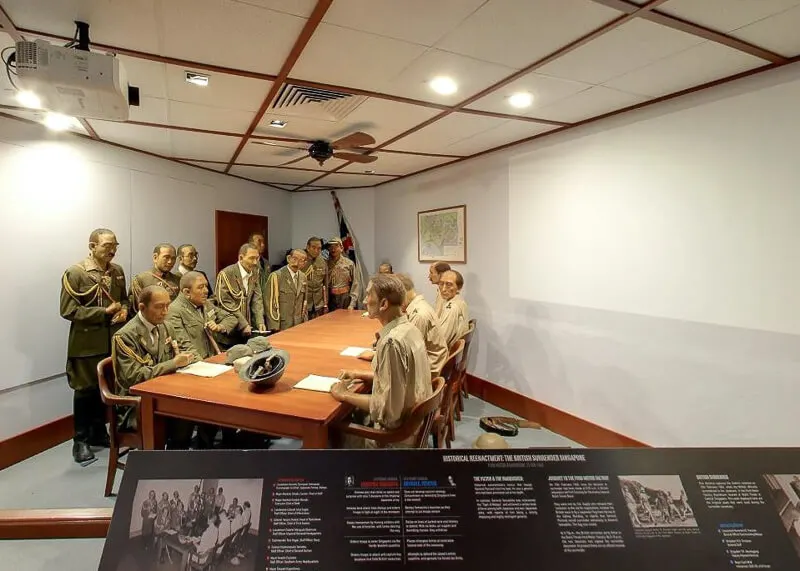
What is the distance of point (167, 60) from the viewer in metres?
1.98

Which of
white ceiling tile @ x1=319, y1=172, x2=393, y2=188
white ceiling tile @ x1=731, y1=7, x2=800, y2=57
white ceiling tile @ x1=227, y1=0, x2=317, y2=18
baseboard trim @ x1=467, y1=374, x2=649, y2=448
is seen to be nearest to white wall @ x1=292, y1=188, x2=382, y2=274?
white ceiling tile @ x1=319, y1=172, x2=393, y2=188

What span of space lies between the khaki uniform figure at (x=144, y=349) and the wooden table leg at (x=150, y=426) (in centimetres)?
23

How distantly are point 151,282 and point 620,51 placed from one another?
3.69 meters

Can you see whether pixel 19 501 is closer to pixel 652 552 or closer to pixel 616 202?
pixel 652 552

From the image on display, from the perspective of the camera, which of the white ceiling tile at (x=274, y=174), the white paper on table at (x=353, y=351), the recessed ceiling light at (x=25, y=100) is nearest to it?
the recessed ceiling light at (x=25, y=100)

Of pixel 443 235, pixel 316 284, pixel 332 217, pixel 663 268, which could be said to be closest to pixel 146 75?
pixel 663 268

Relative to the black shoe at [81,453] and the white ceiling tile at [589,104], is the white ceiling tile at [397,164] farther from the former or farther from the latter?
the black shoe at [81,453]

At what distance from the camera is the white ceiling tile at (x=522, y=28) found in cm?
155

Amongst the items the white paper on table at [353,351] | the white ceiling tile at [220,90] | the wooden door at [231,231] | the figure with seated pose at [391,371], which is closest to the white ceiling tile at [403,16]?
the white ceiling tile at [220,90]

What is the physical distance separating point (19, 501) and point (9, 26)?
2611 millimetres

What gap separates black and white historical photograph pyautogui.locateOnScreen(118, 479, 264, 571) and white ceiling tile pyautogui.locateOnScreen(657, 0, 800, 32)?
213 centimetres

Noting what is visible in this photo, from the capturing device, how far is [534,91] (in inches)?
96.9

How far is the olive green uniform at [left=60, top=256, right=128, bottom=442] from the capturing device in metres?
2.92

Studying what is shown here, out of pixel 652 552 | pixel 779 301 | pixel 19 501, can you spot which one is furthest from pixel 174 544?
pixel 779 301
